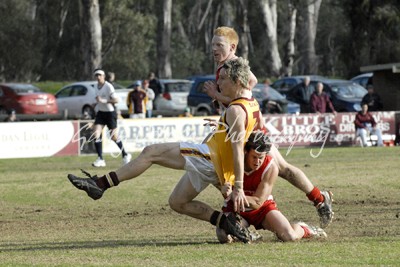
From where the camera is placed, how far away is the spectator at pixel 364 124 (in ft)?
100

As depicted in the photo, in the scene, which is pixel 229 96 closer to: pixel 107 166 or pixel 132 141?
pixel 107 166

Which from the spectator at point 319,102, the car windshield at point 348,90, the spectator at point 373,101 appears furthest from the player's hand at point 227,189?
the car windshield at point 348,90

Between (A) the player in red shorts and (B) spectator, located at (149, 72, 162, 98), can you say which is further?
(B) spectator, located at (149, 72, 162, 98)

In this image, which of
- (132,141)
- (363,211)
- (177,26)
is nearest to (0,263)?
(363,211)

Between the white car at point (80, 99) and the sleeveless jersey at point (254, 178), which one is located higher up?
the sleeveless jersey at point (254, 178)

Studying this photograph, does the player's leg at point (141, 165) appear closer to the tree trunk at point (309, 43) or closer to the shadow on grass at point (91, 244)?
the shadow on grass at point (91, 244)

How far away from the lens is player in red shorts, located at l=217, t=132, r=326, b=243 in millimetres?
10172

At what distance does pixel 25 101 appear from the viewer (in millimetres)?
43844

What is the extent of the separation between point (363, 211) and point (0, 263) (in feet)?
19.3

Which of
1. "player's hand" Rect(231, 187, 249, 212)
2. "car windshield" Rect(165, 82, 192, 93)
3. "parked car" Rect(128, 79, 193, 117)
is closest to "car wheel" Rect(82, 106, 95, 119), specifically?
"parked car" Rect(128, 79, 193, 117)

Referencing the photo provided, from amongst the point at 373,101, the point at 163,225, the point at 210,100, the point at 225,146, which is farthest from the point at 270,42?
the point at 225,146

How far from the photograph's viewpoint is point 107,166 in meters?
23.5

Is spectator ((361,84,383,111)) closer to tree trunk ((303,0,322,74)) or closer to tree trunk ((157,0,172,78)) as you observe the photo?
tree trunk ((303,0,322,74))

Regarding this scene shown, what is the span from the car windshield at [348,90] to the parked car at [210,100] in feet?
5.13
